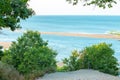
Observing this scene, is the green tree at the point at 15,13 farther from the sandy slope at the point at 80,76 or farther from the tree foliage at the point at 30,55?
the tree foliage at the point at 30,55

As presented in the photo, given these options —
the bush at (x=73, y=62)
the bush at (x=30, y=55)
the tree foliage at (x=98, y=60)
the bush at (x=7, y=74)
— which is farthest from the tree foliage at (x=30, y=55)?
the bush at (x=7, y=74)

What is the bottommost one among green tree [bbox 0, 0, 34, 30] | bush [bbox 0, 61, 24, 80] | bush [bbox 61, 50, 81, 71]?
bush [bbox 61, 50, 81, 71]

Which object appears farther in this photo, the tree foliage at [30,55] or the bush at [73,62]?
the bush at [73,62]

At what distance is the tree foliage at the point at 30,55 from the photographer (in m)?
17.4

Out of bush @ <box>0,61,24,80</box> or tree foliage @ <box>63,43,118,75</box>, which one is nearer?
bush @ <box>0,61,24,80</box>

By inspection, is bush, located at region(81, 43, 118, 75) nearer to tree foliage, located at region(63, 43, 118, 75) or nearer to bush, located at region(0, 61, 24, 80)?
tree foliage, located at region(63, 43, 118, 75)

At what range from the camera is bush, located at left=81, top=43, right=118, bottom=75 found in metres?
17.8

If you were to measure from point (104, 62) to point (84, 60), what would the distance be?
3.06 ft

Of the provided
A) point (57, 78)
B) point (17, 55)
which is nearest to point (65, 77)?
point (57, 78)

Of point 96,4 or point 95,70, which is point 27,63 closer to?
point 95,70

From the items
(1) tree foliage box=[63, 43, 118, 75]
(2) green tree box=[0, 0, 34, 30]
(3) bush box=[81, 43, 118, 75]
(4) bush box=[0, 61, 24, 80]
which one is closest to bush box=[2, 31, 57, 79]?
(1) tree foliage box=[63, 43, 118, 75]

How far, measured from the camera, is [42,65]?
17547mm

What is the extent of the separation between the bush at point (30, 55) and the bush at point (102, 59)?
1.51m

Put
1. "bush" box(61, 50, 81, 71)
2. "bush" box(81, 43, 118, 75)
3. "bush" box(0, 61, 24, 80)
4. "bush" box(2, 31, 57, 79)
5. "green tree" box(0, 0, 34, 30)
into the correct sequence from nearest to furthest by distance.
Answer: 1. "green tree" box(0, 0, 34, 30)
2. "bush" box(0, 61, 24, 80)
3. "bush" box(2, 31, 57, 79)
4. "bush" box(81, 43, 118, 75)
5. "bush" box(61, 50, 81, 71)
